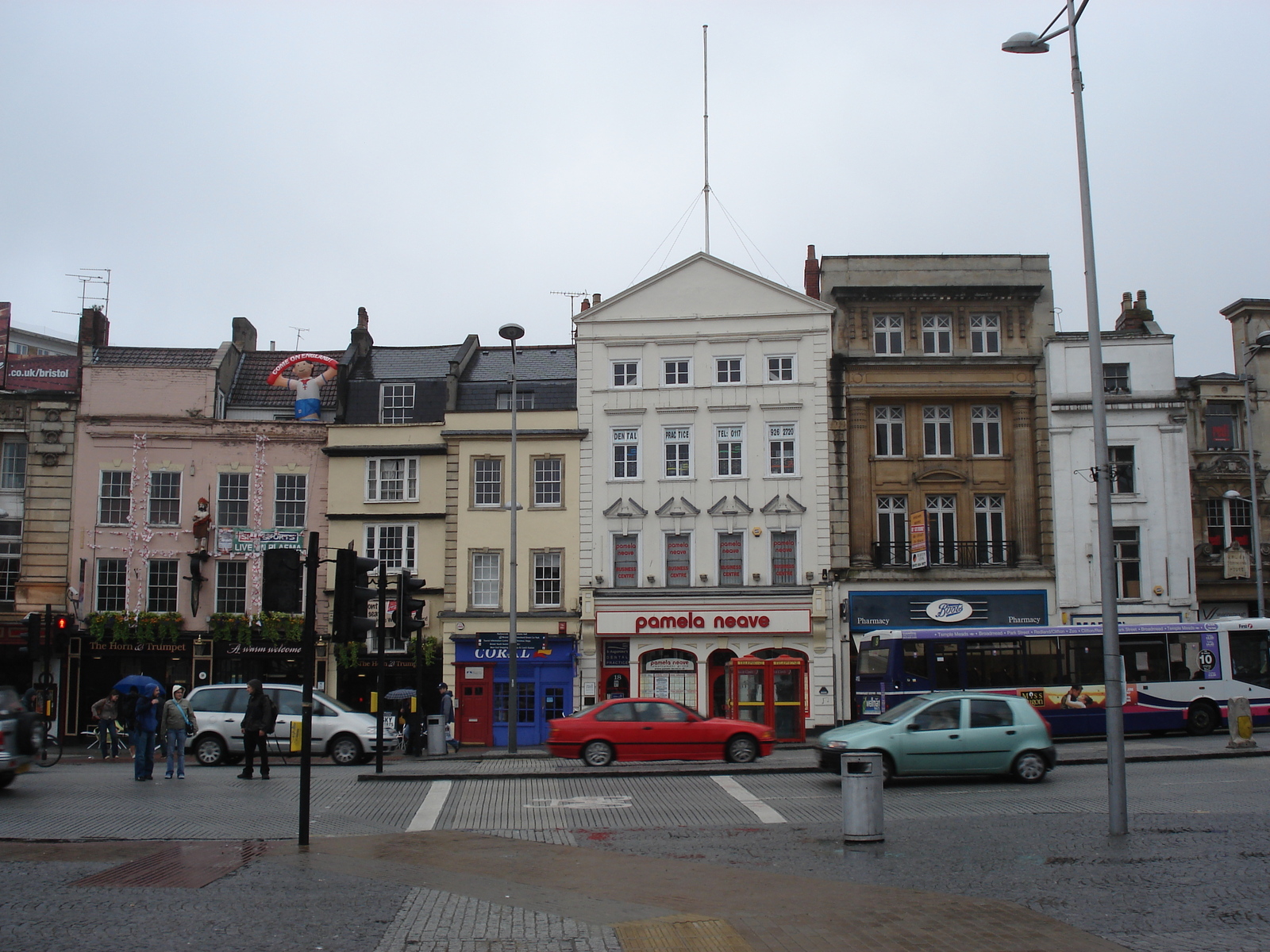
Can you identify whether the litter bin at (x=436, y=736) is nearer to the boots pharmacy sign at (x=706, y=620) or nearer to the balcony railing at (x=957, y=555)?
the boots pharmacy sign at (x=706, y=620)

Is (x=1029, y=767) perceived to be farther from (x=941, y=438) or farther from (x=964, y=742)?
(x=941, y=438)

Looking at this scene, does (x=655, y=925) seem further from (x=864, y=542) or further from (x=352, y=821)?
(x=864, y=542)

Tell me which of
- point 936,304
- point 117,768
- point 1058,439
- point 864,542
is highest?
point 936,304

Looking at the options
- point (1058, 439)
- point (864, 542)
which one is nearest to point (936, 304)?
point (1058, 439)

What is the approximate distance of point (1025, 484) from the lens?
3694 centimetres

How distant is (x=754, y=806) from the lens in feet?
56.0

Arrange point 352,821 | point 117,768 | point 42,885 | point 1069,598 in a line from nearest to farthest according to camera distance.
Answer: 1. point 42,885
2. point 352,821
3. point 117,768
4. point 1069,598

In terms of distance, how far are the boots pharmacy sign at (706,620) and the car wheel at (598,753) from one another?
487 inches

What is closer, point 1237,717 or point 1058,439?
point 1237,717

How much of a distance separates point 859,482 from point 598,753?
16.3 meters

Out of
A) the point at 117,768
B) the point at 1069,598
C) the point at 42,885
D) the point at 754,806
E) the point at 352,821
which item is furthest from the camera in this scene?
the point at 1069,598

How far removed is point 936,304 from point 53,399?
28767 mm

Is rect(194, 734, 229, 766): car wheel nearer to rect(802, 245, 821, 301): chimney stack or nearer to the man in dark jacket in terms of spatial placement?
the man in dark jacket

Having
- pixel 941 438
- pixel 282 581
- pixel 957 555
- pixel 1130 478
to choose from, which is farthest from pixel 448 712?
pixel 1130 478
